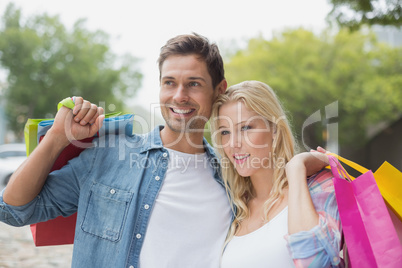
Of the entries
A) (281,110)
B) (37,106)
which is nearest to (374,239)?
(281,110)

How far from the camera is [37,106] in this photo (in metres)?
21.9

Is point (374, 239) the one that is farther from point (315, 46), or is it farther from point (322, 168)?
point (315, 46)

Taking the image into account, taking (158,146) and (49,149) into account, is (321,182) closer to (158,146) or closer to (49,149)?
(158,146)

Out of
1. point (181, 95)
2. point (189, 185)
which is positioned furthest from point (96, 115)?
point (189, 185)

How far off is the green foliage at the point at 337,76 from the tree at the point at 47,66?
8.56 m

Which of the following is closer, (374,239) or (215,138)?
(374,239)

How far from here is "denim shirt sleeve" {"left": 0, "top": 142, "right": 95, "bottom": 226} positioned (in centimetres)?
221

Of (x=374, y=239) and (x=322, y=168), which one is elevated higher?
(x=322, y=168)

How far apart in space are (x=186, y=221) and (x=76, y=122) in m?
0.91

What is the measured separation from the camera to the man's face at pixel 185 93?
2742 mm

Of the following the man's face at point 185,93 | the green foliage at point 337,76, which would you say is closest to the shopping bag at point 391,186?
the man's face at point 185,93

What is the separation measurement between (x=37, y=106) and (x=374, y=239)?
22673 mm

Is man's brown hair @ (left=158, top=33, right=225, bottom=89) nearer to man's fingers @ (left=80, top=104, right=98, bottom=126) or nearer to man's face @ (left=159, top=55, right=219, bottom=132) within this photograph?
man's face @ (left=159, top=55, right=219, bottom=132)

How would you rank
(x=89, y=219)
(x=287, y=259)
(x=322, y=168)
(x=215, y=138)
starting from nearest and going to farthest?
(x=287, y=259)
(x=322, y=168)
(x=89, y=219)
(x=215, y=138)
